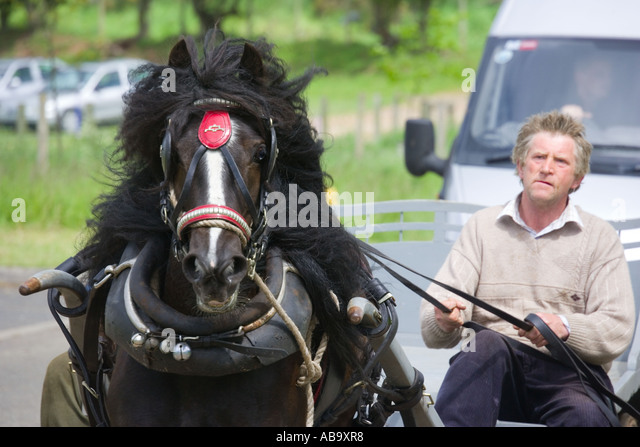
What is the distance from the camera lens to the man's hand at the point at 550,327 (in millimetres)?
3405

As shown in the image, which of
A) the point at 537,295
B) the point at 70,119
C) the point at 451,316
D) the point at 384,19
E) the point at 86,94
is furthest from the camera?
the point at 384,19

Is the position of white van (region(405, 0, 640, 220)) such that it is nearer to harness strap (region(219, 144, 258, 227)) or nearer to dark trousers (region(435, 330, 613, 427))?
dark trousers (region(435, 330, 613, 427))

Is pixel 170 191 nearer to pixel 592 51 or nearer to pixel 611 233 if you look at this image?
pixel 611 233

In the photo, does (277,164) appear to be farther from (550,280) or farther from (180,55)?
(550,280)

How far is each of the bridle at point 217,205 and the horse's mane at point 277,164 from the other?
0.05m

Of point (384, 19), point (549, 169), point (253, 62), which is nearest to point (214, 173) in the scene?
point (253, 62)

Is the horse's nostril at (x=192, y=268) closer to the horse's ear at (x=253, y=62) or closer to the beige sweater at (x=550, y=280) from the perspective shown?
the horse's ear at (x=253, y=62)

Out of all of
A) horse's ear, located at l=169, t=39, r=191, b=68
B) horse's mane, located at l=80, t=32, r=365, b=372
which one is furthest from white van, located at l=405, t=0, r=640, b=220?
horse's ear, located at l=169, t=39, r=191, b=68

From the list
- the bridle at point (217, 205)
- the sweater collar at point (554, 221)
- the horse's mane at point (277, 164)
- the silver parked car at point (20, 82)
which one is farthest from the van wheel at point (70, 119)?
the bridle at point (217, 205)

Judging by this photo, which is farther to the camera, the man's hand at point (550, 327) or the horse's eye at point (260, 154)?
the man's hand at point (550, 327)

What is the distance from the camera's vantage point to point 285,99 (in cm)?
285

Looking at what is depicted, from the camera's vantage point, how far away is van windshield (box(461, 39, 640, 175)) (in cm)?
614

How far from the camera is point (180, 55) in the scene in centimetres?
280

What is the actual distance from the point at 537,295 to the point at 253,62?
1.67 m
